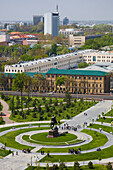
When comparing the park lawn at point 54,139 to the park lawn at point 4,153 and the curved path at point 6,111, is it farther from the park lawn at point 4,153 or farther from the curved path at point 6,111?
the curved path at point 6,111

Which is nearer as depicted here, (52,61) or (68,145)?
(68,145)

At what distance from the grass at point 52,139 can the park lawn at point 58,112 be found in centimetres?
1786

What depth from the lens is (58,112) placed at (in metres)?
114

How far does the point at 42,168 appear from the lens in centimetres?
6925

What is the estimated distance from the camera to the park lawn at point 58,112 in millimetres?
107356

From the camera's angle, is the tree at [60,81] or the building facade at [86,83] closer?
the building facade at [86,83]

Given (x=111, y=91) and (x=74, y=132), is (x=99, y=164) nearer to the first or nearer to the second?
(x=74, y=132)

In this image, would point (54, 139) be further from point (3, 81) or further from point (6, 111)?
point (3, 81)

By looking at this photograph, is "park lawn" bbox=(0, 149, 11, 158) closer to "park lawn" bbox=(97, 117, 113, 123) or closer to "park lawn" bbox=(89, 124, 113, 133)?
"park lawn" bbox=(89, 124, 113, 133)

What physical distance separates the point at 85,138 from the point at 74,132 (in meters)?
5.79

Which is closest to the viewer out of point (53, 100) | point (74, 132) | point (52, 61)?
point (74, 132)

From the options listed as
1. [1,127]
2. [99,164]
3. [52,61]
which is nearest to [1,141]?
[1,127]

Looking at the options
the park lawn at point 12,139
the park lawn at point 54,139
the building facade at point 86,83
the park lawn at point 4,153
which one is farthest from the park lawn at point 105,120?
the building facade at point 86,83

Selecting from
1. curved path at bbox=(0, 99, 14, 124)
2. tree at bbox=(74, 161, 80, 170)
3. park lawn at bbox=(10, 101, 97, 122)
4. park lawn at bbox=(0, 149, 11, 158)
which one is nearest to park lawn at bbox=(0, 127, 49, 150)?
park lawn at bbox=(0, 149, 11, 158)
